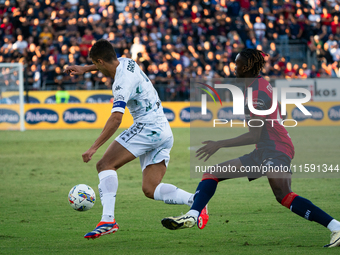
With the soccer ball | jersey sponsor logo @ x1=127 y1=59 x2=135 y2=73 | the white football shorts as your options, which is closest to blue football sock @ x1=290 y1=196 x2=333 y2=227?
the white football shorts

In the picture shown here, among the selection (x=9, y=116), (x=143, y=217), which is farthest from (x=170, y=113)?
(x=143, y=217)

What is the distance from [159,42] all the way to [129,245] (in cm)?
2161

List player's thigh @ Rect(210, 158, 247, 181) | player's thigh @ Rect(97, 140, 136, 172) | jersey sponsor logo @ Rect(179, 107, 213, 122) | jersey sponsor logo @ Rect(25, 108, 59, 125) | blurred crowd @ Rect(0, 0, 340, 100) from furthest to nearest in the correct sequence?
blurred crowd @ Rect(0, 0, 340, 100) < jersey sponsor logo @ Rect(179, 107, 213, 122) < jersey sponsor logo @ Rect(25, 108, 59, 125) < player's thigh @ Rect(97, 140, 136, 172) < player's thigh @ Rect(210, 158, 247, 181)

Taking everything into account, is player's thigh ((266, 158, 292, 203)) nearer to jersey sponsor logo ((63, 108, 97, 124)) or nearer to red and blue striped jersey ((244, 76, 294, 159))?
red and blue striped jersey ((244, 76, 294, 159))

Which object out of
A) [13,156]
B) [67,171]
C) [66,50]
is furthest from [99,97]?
[67,171]

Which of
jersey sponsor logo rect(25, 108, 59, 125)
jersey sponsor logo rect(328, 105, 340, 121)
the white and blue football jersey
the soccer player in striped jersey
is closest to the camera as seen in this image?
the soccer player in striped jersey

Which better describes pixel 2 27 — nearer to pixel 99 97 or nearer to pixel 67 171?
pixel 99 97

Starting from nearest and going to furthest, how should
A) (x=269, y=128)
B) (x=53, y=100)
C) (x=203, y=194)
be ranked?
(x=269, y=128) < (x=203, y=194) < (x=53, y=100)

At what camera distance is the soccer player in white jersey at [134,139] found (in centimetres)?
539

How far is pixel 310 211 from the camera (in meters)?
4.86

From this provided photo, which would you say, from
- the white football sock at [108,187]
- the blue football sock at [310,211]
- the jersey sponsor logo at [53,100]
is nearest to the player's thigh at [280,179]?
the blue football sock at [310,211]

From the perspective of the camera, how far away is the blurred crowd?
24.2m

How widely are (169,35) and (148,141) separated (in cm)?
2103

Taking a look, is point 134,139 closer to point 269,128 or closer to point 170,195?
point 170,195
